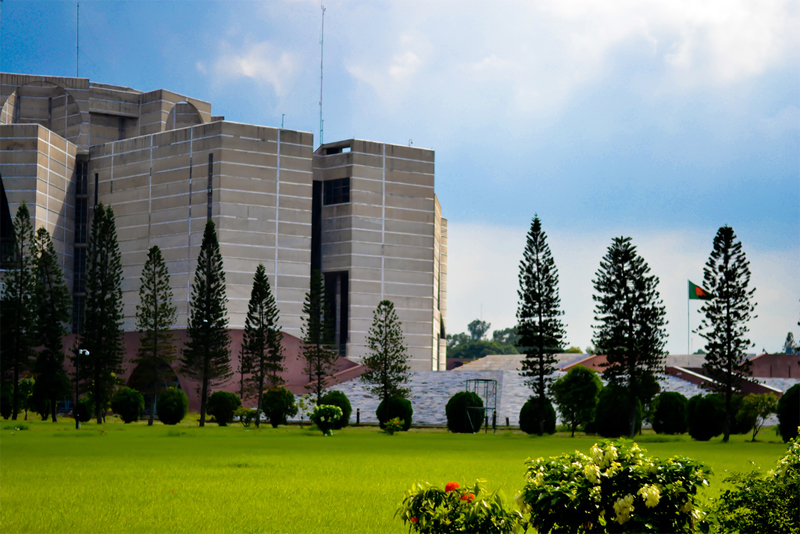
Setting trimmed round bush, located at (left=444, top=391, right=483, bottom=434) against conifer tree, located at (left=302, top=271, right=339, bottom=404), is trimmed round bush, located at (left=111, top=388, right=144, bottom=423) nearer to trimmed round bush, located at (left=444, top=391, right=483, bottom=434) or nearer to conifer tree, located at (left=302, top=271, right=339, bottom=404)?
conifer tree, located at (left=302, top=271, right=339, bottom=404)

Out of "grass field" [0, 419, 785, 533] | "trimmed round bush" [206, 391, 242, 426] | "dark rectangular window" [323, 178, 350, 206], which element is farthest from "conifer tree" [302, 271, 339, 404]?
"grass field" [0, 419, 785, 533]

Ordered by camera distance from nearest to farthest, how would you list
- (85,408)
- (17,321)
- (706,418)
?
(706,418) → (85,408) → (17,321)

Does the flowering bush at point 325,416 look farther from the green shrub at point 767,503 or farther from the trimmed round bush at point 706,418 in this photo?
the green shrub at point 767,503

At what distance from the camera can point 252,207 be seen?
61.6m

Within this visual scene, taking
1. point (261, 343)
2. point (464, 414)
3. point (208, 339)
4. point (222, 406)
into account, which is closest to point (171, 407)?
point (222, 406)

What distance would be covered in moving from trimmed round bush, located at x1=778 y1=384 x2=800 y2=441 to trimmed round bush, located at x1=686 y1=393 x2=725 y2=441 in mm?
3278

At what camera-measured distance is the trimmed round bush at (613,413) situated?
34.9 m

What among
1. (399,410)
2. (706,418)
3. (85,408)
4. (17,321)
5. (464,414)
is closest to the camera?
(706,418)

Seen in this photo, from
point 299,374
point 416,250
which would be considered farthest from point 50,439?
point 416,250

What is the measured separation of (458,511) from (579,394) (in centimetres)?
3166

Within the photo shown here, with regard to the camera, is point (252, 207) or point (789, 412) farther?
point (252, 207)

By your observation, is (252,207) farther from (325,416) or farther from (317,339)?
(325,416)

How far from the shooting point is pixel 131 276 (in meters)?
63.8

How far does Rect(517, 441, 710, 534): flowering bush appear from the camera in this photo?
18.6ft
